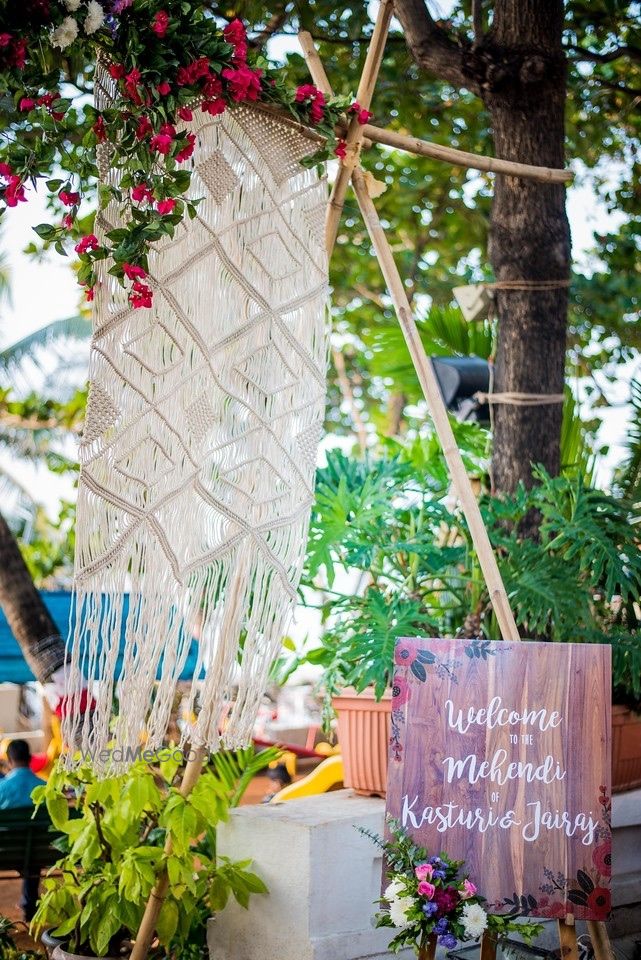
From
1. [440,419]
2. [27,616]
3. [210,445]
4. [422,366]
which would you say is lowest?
[27,616]

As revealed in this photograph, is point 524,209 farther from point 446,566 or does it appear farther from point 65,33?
point 65,33

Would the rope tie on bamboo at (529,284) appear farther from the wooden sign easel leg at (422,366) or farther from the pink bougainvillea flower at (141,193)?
the pink bougainvillea flower at (141,193)

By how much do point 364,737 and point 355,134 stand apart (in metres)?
1.50

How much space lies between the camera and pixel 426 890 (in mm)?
1842

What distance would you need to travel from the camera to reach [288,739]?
9.55 m

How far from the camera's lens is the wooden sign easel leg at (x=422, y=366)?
6.98ft

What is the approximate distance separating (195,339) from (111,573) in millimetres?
480

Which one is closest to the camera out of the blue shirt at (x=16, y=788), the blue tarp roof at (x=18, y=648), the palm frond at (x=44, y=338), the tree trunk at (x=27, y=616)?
the tree trunk at (x=27, y=616)

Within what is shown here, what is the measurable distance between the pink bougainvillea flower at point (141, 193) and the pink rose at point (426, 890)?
136cm

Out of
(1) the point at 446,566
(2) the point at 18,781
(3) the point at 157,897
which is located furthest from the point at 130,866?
(2) the point at 18,781

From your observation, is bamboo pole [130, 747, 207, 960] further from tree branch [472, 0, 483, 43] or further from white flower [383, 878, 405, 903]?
tree branch [472, 0, 483, 43]

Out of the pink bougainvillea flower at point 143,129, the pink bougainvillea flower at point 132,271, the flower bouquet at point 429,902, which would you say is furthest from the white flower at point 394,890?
the pink bougainvillea flower at point 143,129

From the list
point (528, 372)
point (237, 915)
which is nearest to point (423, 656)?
point (237, 915)

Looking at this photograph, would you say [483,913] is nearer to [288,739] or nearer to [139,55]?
[139,55]
